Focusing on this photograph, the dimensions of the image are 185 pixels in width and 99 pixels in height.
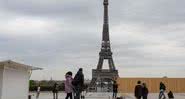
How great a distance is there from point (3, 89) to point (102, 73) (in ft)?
161

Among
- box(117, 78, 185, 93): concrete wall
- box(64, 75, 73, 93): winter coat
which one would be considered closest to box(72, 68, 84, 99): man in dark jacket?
box(64, 75, 73, 93): winter coat

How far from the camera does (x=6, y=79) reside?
2658cm

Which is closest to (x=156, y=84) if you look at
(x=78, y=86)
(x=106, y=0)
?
(x=106, y=0)

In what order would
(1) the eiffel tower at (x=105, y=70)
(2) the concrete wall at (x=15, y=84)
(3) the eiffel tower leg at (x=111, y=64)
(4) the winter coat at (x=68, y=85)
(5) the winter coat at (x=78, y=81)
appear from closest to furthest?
(5) the winter coat at (x=78, y=81) → (4) the winter coat at (x=68, y=85) → (2) the concrete wall at (x=15, y=84) → (1) the eiffel tower at (x=105, y=70) → (3) the eiffel tower leg at (x=111, y=64)

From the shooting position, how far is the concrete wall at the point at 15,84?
26578 millimetres

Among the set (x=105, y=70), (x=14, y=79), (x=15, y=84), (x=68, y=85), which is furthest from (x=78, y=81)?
(x=105, y=70)

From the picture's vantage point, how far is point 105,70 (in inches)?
2938

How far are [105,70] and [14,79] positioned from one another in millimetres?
46895

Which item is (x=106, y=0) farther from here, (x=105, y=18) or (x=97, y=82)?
(x=97, y=82)

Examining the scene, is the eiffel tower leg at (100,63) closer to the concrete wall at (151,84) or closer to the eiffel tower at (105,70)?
the eiffel tower at (105,70)

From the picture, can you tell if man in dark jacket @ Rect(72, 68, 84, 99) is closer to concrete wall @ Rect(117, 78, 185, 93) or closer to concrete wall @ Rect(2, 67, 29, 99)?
concrete wall @ Rect(2, 67, 29, 99)

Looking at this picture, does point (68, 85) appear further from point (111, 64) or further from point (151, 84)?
point (111, 64)

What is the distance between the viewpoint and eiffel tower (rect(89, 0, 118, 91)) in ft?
243

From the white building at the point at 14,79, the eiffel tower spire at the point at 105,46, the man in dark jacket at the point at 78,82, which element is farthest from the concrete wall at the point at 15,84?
the eiffel tower spire at the point at 105,46
